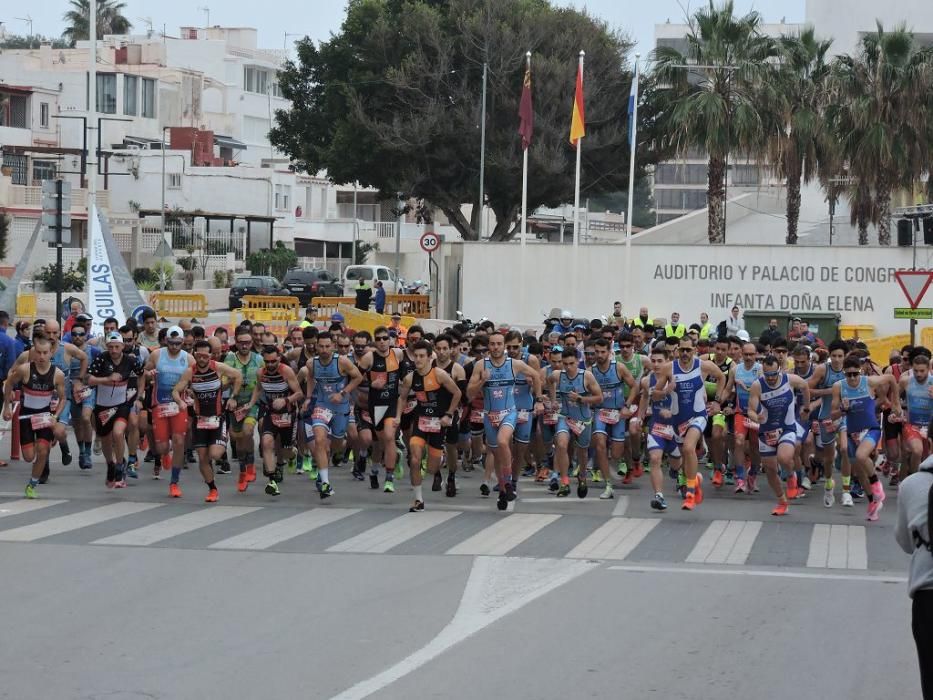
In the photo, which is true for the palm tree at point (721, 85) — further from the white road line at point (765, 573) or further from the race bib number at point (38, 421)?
the white road line at point (765, 573)

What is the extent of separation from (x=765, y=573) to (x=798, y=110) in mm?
32612

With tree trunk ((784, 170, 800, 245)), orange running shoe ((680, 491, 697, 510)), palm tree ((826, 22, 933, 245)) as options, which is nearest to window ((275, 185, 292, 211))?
tree trunk ((784, 170, 800, 245))

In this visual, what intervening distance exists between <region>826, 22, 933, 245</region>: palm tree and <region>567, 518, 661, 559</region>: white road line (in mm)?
28794

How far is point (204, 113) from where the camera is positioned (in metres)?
99.2

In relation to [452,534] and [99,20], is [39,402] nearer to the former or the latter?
[452,534]

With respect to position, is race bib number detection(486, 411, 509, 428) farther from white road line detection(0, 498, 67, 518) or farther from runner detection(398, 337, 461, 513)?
white road line detection(0, 498, 67, 518)

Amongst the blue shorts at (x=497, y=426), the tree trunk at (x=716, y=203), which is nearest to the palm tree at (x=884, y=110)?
the tree trunk at (x=716, y=203)

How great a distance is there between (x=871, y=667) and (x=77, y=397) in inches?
483

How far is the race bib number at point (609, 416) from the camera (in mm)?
17969

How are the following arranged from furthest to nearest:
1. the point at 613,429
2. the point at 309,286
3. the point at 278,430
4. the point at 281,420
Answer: the point at 309,286 < the point at 613,429 < the point at 278,430 < the point at 281,420

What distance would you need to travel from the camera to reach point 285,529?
15070 millimetres

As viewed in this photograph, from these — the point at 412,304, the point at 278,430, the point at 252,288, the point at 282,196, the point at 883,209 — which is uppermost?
the point at 282,196

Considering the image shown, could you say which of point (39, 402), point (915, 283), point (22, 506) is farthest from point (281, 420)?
point (915, 283)

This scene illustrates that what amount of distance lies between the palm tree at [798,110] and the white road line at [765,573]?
3193 cm
